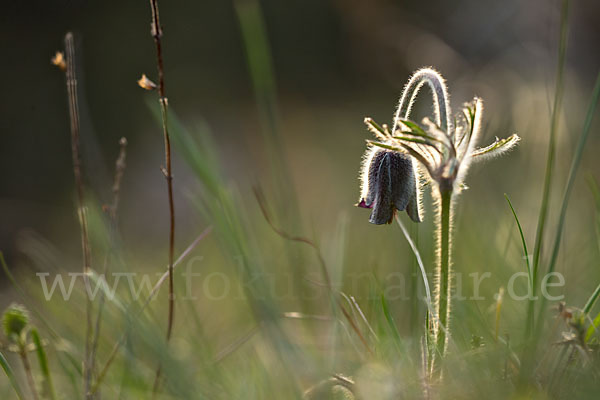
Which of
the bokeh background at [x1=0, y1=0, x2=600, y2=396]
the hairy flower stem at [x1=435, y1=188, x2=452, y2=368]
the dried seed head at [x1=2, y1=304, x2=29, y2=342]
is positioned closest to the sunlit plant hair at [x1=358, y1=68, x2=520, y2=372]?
the hairy flower stem at [x1=435, y1=188, x2=452, y2=368]

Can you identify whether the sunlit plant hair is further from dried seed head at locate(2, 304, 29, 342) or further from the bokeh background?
the bokeh background

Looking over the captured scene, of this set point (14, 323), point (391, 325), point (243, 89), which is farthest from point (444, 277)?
point (243, 89)

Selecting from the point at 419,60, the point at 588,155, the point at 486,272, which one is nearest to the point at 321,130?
the point at 419,60

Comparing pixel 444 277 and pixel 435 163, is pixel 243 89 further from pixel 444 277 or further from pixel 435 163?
pixel 444 277

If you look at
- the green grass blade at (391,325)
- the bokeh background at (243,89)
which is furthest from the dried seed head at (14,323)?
the bokeh background at (243,89)

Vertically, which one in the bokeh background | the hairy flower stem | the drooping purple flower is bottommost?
the hairy flower stem

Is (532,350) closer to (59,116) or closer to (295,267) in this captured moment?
(295,267)

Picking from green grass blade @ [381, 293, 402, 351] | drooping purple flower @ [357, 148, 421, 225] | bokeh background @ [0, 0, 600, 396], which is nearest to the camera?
green grass blade @ [381, 293, 402, 351]
